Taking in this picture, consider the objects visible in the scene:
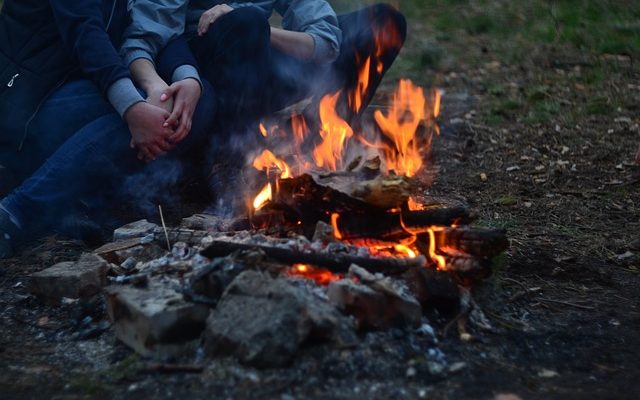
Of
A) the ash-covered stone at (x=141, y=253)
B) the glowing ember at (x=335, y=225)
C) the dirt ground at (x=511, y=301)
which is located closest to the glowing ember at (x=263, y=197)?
the glowing ember at (x=335, y=225)

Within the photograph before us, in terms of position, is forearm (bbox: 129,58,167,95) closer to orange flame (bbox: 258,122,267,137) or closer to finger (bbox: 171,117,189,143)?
finger (bbox: 171,117,189,143)

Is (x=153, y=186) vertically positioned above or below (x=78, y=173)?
below

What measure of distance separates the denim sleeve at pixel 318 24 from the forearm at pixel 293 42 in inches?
1.7

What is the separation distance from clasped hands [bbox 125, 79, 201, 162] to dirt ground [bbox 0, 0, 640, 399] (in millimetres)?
667

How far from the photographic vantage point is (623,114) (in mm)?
5863

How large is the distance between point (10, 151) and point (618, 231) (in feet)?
10.6

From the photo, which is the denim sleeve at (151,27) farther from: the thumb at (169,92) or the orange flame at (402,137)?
the orange flame at (402,137)

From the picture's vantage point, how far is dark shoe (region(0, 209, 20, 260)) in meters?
3.42

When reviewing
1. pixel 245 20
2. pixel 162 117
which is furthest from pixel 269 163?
pixel 245 20

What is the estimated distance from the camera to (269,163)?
11.7ft

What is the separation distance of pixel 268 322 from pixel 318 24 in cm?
229

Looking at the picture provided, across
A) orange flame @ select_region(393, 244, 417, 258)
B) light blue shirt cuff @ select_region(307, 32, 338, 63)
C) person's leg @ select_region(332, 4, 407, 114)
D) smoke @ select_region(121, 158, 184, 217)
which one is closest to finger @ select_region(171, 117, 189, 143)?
smoke @ select_region(121, 158, 184, 217)

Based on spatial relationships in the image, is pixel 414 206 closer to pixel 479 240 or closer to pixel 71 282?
pixel 479 240

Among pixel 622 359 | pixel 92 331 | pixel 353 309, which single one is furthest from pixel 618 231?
pixel 92 331
